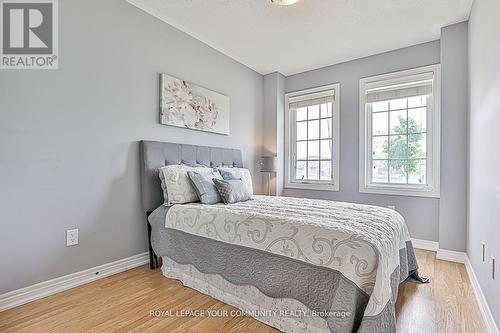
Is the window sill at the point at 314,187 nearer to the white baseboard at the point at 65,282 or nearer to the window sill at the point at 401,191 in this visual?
the window sill at the point at 401,191

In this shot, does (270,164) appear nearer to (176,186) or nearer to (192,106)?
(192,106)

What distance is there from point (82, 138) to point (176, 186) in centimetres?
87

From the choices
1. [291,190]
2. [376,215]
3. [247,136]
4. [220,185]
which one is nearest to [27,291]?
[220,185]

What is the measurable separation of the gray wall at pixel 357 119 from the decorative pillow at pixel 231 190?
1746 millimetres

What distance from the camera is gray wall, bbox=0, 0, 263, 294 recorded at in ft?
5.85

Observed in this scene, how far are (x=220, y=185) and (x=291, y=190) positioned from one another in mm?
1988

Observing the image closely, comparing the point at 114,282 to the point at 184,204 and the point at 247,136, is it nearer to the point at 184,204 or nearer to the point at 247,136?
the point at 184,204

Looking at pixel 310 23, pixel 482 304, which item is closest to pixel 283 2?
pixel 310 23

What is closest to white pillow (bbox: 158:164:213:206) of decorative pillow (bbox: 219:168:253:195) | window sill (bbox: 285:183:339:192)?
decorative pillow (bbox: 219:168:253:195)

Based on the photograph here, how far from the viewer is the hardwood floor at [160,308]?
1542 millimetres

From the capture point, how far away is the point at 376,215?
1.88 m

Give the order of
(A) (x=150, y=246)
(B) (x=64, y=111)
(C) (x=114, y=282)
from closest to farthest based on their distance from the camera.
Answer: (B) (x=64, y=111) → (C) (x=114, y=282) → (A) (x=150, y=246)

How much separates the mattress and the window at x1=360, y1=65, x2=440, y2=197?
144 centimetres

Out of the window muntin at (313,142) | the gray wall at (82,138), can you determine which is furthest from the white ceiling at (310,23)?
the window muntin at (313,142)
